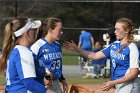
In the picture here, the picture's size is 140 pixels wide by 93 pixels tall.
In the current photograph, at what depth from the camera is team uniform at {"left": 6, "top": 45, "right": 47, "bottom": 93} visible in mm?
4977

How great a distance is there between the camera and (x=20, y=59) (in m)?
5.01

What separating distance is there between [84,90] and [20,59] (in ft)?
6.38

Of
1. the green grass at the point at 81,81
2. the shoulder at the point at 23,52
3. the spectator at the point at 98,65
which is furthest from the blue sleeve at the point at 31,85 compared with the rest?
the spectator at the point at 98,65

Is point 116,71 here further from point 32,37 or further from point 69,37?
point 69,37

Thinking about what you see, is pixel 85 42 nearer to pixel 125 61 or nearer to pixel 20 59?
pixel 125 61

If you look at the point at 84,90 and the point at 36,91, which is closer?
the point at 36,91

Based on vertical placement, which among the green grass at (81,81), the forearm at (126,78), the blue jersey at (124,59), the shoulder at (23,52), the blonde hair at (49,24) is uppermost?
the blonde hair at (49,24)

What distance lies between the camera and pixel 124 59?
22.4 feet

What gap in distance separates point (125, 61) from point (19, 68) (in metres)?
2.17

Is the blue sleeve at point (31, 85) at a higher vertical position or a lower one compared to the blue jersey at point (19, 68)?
lower

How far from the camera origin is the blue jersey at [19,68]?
499 centimetres

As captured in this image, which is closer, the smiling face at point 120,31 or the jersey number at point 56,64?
the smiling face at point 120,31

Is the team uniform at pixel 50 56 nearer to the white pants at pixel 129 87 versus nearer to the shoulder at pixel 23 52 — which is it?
the white pants at pixel 129 87

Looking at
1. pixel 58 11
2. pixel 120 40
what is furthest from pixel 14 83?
pixel 58 11
